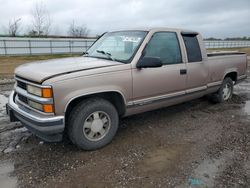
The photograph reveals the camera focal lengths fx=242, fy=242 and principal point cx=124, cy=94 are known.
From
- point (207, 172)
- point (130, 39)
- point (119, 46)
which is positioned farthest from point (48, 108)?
point (207, 172)

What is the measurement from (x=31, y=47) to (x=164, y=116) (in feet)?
80.4

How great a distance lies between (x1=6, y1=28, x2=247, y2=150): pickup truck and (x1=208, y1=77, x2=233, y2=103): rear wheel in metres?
1.12

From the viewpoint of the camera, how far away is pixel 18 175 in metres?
3.11

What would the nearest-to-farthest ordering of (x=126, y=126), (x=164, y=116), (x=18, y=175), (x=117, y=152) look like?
(x=18, y=175) → (x=117, y=152) → (x=126, y=126) → (x=164, y=116)

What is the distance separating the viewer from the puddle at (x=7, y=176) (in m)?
2.93

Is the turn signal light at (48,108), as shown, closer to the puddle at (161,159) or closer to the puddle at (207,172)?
the puddle at (161,159)

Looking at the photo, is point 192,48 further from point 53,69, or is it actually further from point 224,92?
point 53,69

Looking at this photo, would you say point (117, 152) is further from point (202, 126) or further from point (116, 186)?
point (202, 126)

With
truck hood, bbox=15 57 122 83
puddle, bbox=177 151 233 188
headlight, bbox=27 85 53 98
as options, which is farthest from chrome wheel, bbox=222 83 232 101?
headlight, bbox=27 85 53 98

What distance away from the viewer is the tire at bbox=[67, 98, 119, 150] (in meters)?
3.52

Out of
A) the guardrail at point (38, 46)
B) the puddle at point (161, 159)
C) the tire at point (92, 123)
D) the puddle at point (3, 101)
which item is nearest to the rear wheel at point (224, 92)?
the puddle at point (161, 159)

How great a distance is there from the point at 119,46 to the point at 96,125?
5.16 feet

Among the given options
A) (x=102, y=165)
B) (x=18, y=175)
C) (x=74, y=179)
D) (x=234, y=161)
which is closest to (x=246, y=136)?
(x=234, y=161)

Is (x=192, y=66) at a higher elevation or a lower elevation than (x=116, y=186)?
higher
